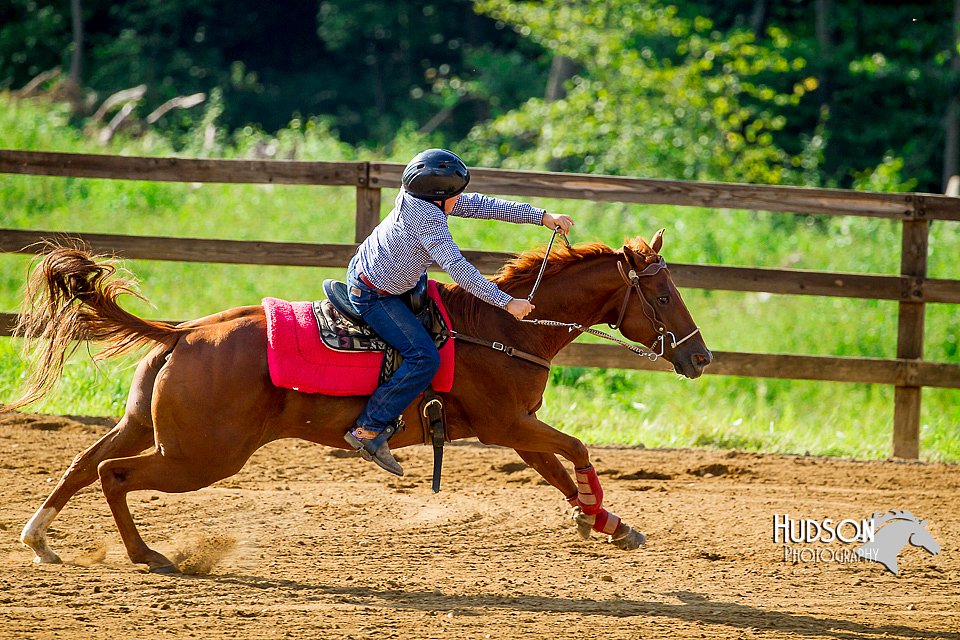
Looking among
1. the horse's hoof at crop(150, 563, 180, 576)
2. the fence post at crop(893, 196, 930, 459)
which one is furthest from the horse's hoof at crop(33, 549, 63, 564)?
the fence post at crop(893, 196, 930, 459)

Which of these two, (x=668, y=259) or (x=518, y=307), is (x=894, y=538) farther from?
(x=668, y=259)

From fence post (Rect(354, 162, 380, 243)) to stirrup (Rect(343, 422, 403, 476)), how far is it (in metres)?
2.99

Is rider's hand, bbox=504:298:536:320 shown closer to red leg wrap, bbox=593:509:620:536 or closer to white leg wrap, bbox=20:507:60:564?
red leg wrap, bbox=593:509:620:536

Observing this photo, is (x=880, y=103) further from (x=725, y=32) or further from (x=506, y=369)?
(x=506, y=369)

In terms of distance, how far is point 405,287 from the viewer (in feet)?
18.1

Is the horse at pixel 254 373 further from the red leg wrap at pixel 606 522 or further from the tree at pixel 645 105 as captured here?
the tree at pixel 645 105

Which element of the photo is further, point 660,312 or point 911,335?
point 911,335

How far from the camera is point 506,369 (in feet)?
18.7

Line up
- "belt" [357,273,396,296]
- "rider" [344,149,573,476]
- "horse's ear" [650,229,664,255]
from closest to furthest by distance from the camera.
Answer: "rider" [344,149,573,476]
"belt" [357,273,396,296]
"horse's ear" [650,229,664,255]

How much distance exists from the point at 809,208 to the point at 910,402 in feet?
5.86

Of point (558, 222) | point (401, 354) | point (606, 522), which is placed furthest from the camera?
point (558, 222)

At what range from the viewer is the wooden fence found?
8219 millimetres

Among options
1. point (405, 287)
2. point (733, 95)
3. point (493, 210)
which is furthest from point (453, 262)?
point (733, 95)

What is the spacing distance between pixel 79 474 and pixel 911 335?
253 inches
